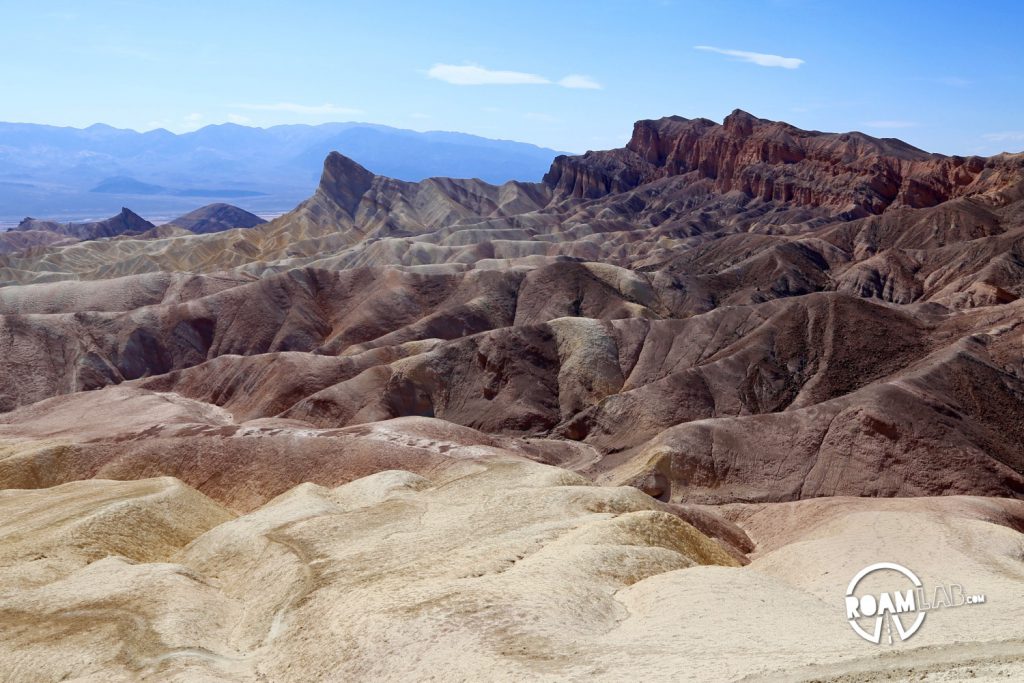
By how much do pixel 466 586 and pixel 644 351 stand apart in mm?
58873

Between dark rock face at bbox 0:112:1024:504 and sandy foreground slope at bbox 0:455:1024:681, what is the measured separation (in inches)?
433

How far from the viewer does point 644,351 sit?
84.1m

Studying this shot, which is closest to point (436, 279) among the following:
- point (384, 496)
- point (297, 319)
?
point (297, 319)

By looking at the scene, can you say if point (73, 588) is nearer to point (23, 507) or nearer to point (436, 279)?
point (23, 507)

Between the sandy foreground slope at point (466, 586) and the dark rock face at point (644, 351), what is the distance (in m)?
11.0

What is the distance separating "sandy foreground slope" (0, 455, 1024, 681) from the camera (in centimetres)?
2127

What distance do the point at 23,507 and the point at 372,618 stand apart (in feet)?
88.3

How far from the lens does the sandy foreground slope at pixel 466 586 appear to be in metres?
21.3

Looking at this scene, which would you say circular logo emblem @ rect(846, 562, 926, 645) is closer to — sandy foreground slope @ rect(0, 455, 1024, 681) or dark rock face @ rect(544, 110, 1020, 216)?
sandy foreground slope @ rect(0, 455, 1024, 681)

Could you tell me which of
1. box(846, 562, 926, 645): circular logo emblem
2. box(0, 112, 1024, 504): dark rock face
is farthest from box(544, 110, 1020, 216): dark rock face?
box(846, 562, 926, 645): circular logo emblem
